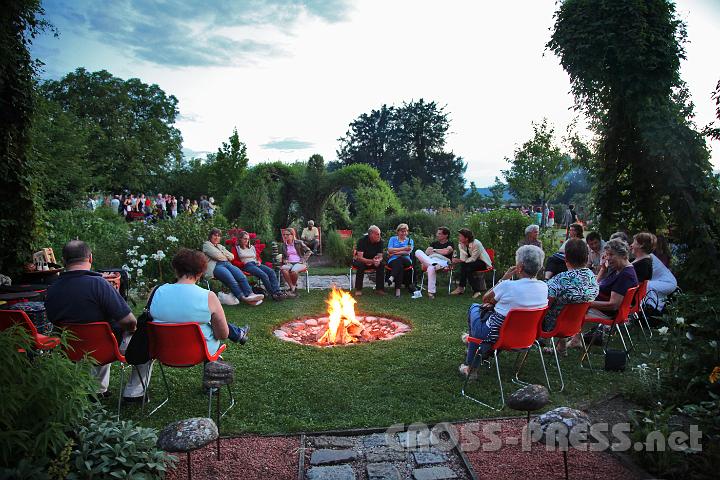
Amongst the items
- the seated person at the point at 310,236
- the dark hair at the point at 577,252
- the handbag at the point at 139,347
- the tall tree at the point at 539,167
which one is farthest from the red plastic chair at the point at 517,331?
the tall tree at the point at 539,167

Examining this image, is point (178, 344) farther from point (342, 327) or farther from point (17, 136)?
point (17, 136)

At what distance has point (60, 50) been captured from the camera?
743cm

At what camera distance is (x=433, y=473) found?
3.17 meters

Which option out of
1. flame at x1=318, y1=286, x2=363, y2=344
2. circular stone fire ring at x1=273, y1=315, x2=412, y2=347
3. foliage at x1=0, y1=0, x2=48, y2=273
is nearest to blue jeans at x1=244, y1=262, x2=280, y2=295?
circular stone fire ring at x1=273, y1=315, x2=412, y2=347

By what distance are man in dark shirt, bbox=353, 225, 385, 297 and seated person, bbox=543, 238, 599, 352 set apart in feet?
15.5

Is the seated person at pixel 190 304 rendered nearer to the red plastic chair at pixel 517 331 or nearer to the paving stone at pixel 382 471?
the paving stone at pixel 382 471

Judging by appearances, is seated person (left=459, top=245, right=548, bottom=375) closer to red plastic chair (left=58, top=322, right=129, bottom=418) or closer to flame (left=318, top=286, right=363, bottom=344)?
flame (left=318, top=286, right=363, bottom=344)

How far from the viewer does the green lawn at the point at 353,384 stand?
4.06 m

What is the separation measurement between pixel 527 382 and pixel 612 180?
464cm

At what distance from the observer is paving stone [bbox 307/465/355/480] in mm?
3125

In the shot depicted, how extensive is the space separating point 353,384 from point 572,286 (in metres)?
2.32

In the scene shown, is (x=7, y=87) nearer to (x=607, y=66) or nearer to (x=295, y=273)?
(x=295, y=273)

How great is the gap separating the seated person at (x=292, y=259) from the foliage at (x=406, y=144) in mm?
41642

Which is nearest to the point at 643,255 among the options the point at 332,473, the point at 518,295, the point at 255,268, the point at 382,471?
the point at 518,295
